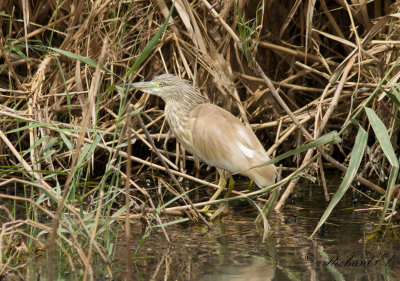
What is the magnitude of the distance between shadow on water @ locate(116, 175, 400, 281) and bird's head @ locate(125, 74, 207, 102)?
37.3 inches

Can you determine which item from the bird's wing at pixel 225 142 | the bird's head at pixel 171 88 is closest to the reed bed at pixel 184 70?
the bird's head at pixel 171 88

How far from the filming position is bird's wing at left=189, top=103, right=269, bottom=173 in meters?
3.95

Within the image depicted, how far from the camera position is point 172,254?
3043 millimetres

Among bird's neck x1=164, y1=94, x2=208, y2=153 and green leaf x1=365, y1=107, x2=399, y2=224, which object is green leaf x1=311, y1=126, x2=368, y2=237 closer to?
green leaf x1=365, y1=107, x2=399, y2=224

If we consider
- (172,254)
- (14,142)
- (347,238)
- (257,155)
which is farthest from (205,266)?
(14,142)

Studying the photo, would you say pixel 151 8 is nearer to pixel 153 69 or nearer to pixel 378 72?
pixel 153 69

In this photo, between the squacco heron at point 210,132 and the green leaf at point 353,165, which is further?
the squacco heron at point 210,132

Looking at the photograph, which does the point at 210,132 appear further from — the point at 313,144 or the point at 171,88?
the point at 313,144

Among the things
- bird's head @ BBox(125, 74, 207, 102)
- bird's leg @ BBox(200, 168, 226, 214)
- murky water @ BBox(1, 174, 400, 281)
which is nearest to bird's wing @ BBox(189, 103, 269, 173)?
bird's leg @ BBox(200, 168, 226, 214)

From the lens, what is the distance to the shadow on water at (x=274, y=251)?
2750mm

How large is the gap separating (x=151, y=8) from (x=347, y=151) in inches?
72.5

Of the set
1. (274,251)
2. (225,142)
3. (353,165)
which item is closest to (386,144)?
(353,165)

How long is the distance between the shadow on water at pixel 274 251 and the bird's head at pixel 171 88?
A: 0.95 metres

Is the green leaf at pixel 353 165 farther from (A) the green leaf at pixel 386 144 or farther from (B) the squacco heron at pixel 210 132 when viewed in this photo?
(B) the squacco heron at pixel 210 132
